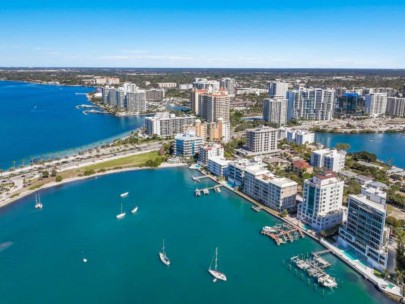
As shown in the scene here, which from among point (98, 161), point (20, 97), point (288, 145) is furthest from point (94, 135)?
point (20, 97)

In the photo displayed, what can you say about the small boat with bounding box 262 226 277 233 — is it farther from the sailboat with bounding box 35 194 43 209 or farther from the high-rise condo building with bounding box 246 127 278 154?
the high-rise condo building with bounding box 246 127 278 154

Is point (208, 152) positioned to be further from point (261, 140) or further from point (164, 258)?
point (164, 258)

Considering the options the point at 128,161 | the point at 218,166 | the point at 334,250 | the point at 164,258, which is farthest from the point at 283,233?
the point at 128,161

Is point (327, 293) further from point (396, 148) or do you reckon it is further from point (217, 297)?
point (396, 148)

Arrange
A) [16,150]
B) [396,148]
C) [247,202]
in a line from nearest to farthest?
[247,202], [16,150], [396,148]

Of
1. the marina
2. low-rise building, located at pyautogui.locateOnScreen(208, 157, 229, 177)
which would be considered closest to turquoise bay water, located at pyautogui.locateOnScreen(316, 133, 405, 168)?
low-rise building, located at pyautogui.locateOnScreen(208, 157, 229, 177)

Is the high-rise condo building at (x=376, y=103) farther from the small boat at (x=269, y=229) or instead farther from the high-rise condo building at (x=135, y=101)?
the small boat at (x=269, y=229)
